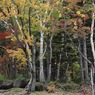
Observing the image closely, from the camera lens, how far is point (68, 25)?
13180mm

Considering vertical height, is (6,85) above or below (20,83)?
below

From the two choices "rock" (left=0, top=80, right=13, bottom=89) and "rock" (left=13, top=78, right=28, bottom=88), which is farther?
"rock" (left=0, top=80, right=13, bottom=89)

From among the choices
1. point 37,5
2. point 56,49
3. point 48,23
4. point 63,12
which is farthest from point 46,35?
point 37,5

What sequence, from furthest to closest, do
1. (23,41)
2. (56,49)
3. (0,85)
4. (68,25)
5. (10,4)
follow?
(56,49)
(0,85)
(68,25)
(23,41)
(10,4)

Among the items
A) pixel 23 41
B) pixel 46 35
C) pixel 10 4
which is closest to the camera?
pixel 10 4

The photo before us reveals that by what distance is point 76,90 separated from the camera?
1416cm

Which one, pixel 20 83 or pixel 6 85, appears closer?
pixel 20 83

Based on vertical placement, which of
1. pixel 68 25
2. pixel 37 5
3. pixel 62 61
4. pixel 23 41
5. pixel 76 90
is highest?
pixel 37 5

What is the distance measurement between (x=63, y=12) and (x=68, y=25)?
124cm

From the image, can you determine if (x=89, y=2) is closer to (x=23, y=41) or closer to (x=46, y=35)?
(x=23, y=41)

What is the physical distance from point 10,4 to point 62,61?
36.7 ft

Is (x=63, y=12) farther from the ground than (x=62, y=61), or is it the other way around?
(x=63, y=12)

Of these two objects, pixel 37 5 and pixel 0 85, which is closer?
pixel 37 5

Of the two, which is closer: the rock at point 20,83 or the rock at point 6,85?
the rock at point 20,83
